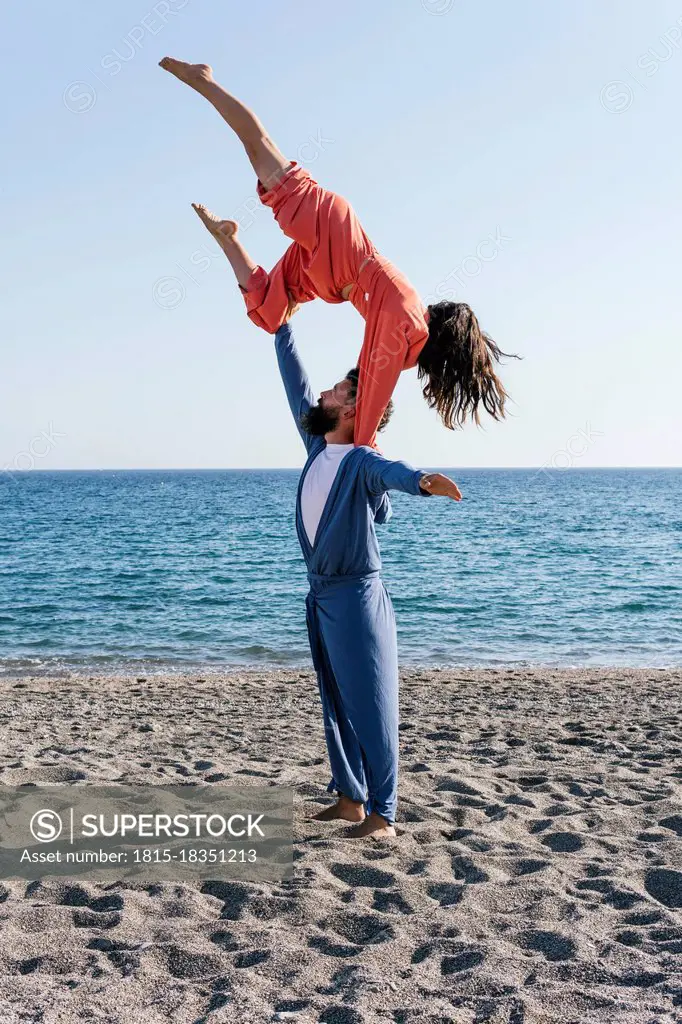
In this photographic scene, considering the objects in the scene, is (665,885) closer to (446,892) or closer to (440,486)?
(446,892)

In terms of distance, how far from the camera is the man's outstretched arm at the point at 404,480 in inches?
132

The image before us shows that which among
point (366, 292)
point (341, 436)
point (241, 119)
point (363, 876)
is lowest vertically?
point (363, 876)

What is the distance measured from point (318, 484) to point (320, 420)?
303 mm

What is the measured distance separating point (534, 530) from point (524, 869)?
34.8 m

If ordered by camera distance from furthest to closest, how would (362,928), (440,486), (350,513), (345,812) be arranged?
(345,812)
(350,513)
(440,486)
(362,928)

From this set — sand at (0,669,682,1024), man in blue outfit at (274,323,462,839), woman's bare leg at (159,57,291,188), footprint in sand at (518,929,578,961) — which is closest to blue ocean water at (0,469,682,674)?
Result: sand at (0,669,682,1024)

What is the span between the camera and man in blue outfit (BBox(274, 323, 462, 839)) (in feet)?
13.5

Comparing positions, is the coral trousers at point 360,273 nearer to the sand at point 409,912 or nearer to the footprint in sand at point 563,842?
the sand at point 409,912

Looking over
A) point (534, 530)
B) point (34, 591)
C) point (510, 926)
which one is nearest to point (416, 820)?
point (510, 926)

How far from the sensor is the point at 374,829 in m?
4.23

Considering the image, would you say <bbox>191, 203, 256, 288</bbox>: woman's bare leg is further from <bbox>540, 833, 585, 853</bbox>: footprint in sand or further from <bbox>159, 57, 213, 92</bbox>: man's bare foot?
<bbox>540, 833, 585, 853</bbox>: footprint in sand

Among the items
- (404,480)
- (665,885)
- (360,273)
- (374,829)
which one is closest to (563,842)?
(665,885)

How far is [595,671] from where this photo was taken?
11688mm

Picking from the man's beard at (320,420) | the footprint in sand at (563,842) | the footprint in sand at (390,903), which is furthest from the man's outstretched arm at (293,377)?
the footprint in sand at (563,842)
